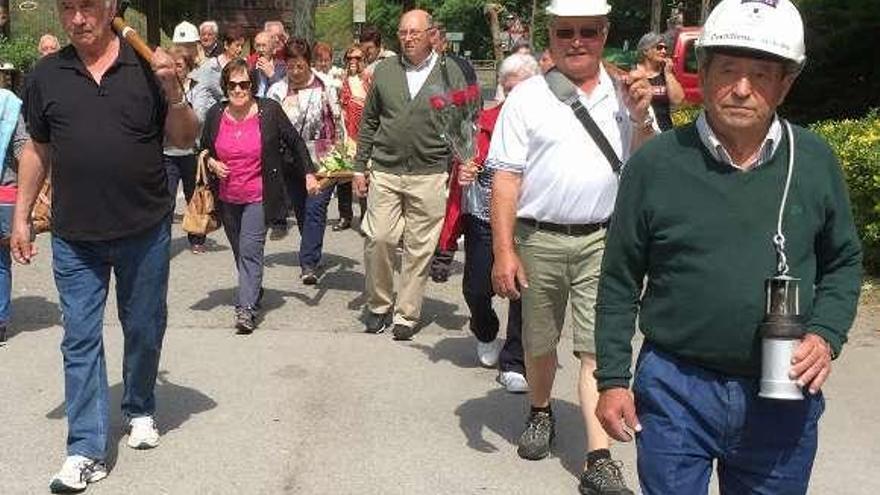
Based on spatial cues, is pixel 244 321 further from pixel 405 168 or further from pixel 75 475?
pixel 75 475

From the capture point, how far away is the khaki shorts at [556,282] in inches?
167

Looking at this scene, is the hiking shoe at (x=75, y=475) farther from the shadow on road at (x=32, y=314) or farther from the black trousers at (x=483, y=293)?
the shadow on road at (x=32, y=314)

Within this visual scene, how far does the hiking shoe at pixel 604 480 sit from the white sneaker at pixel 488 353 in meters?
1.82

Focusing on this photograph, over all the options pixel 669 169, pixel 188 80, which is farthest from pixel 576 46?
pixel 188 80

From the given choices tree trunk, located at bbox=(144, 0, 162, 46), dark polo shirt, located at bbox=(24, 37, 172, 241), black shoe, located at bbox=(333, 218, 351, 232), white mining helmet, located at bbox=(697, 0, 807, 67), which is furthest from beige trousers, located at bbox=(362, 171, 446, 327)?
tree trunk, located at bbox=(144, 0, 162, 46)

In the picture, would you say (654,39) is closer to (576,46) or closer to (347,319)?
(347,319)

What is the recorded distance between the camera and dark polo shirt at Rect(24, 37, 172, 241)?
13.6 ft

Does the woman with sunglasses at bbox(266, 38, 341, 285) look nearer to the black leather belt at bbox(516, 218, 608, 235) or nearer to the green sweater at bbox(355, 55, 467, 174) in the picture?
the green sweater at bbox(355, 55, 467, 174)

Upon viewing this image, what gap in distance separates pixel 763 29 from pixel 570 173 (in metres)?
1.70

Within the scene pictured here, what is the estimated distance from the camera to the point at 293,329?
6.75 meters

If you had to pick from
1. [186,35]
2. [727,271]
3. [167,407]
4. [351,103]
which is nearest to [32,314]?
[167,407]

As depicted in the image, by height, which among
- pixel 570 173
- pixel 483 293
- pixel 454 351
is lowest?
pixel 454 351

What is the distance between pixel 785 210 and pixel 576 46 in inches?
69.1

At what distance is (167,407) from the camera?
5.22 meters
